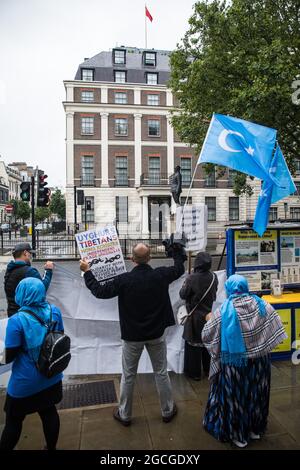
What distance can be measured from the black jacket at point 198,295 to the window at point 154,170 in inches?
1339

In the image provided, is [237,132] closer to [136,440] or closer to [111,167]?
[136,440]

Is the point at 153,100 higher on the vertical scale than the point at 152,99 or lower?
lower

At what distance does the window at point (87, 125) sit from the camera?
1455 inches

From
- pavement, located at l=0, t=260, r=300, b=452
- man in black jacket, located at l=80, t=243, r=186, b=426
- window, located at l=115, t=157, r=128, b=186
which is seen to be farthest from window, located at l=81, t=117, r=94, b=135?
man in black jacket, located at l=80, t=243, r=186, b=426

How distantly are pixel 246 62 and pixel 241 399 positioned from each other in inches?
548

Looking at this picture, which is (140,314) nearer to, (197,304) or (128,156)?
(197,304)

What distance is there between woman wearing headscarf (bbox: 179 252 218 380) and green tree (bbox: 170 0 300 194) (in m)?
9.70

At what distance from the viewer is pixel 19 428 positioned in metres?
2.86

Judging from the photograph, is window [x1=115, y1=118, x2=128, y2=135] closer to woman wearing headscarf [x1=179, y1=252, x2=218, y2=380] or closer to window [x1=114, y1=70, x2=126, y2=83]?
window [x1=114, y1=70, x2=126, y2=83]

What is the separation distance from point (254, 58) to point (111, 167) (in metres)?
26.0

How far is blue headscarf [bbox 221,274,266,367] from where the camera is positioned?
119 inches

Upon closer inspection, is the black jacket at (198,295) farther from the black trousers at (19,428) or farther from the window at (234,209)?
the window at (234,209)

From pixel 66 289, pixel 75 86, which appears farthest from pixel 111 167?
pixel 66 289

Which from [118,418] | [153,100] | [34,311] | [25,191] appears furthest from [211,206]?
[34,311]
